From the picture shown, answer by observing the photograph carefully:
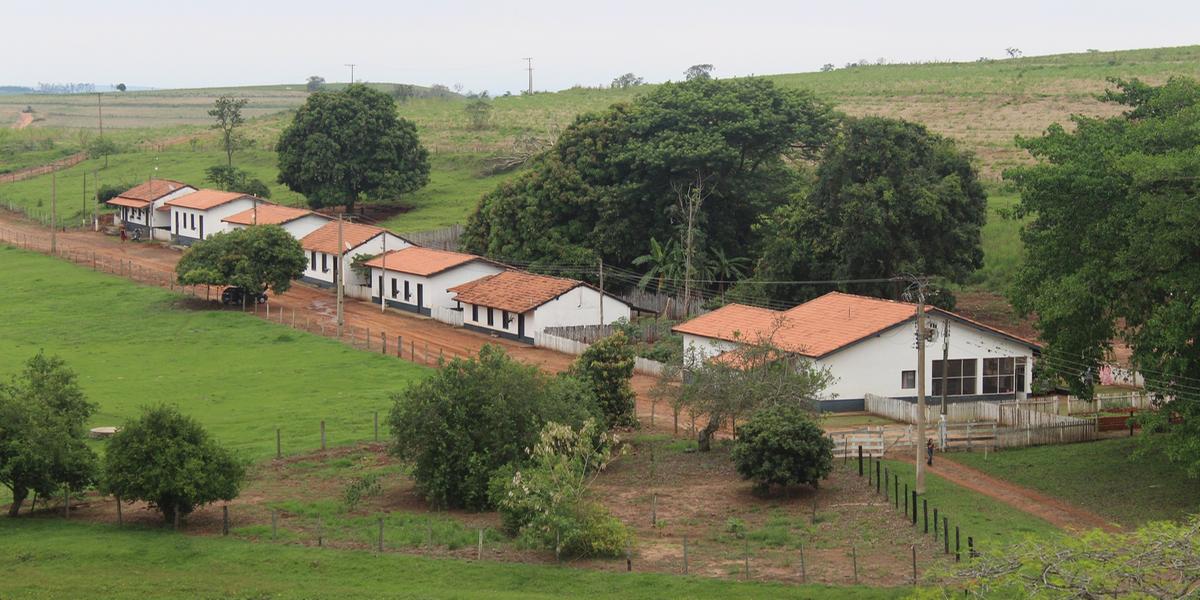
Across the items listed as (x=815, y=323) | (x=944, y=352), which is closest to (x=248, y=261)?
(x=815, y=323)

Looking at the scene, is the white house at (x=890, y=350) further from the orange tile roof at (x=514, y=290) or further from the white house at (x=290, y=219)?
the white house at (x=290, y=219)

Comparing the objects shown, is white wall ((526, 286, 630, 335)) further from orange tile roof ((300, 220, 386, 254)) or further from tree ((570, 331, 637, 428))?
tree ((570, 331, 637, 428))

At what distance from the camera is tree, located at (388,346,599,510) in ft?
→ 127

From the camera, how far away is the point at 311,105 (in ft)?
328

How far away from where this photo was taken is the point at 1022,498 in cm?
3947

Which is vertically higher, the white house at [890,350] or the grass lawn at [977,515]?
the white house at [890,350]

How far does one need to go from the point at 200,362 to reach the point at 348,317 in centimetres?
1263

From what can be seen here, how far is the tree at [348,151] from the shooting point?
97.1 m

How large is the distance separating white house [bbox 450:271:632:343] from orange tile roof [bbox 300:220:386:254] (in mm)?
12134

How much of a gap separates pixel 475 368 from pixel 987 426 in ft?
55.8

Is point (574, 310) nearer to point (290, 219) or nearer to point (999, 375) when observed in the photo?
point (999, 375)

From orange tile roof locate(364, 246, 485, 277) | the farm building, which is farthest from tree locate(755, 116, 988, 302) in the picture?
the farm building

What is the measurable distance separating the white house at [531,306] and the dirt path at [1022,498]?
24.7 m

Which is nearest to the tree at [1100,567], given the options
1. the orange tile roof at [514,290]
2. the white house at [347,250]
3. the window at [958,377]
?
the window at [958,377]
